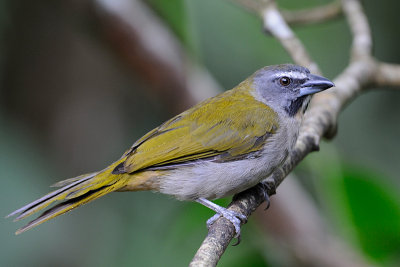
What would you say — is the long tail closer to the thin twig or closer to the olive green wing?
the olive green wing

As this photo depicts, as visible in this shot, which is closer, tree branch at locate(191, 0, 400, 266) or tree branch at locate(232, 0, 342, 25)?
tree branch at locate(191, 0, 400, 266)

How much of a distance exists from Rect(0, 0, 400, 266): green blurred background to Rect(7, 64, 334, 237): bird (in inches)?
27.9

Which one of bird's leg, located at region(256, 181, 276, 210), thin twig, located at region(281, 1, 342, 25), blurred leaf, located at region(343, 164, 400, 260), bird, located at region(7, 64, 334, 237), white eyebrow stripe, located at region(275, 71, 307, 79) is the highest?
thin twig, located at region(281, 1, 342, 25)

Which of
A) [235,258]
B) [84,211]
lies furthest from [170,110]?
[235,258]

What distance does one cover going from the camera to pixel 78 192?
3.08m

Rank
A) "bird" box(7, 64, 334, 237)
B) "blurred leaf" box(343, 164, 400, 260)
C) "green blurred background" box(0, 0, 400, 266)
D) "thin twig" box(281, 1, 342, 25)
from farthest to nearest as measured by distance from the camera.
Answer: "thin twig" box(281, 1, 342, 25) < "green blurred background" box(0, 0, 400, 266) < "blurred leaf" box(343, 164, 400, 260) < "bird" box(7, 64, 334, 237)

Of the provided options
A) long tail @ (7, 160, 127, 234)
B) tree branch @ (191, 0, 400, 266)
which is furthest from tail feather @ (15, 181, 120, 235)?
tree branch @ (191, 0, 400, 266)

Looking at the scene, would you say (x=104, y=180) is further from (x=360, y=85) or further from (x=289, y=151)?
(x=360, y=85)

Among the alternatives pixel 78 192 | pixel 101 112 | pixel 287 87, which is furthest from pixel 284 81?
pixel 101 112

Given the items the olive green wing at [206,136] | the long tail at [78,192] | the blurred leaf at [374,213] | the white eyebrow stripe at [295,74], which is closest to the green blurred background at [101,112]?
the blurred leaf at [374,213]

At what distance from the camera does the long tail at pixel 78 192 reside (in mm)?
2982

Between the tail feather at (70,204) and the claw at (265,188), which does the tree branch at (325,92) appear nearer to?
the claw at (265,188)

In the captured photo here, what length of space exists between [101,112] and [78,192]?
2.19 m

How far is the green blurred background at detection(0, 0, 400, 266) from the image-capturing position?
443 cm
